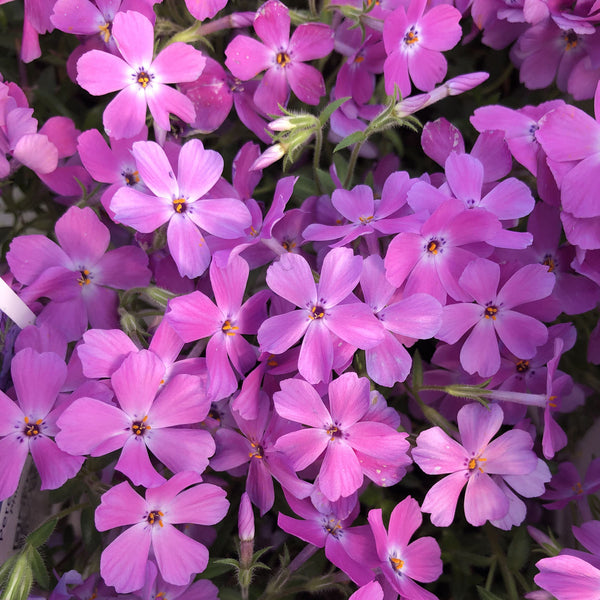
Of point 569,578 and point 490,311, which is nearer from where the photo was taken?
point 569,578

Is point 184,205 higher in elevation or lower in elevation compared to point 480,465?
higher

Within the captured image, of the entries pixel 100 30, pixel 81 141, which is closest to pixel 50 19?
pixel 100 30

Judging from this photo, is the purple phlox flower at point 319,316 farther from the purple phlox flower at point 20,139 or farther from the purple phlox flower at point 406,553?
the purple phlox flower at point 20,139

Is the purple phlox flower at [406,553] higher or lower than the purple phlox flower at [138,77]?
lower

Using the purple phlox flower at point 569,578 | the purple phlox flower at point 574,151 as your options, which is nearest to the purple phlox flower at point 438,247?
the purple phlox flower at point 574,151

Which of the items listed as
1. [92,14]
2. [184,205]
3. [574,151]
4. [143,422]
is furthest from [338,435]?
[92,14]

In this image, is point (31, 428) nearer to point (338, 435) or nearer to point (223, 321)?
point (223, 321)

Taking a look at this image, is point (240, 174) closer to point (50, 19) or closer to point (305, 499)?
point (50, 19)
